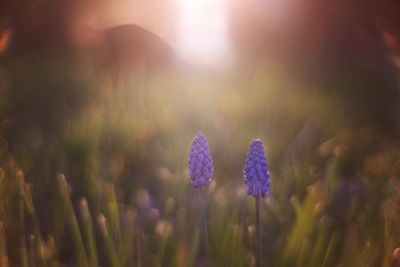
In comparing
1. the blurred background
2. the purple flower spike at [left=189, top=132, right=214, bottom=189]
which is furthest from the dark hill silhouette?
the purple flower spike at [left=189, top=132, right=214, bottom=189]

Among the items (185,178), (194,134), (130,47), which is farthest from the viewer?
(130,47)

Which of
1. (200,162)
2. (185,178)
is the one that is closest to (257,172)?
(200,162)

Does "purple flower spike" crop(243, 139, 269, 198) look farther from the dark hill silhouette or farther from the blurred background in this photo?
the dark hill silhouette

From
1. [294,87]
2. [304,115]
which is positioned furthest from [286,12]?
[304,115]

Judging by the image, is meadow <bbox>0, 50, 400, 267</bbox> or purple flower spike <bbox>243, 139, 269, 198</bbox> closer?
purple flower spike <bbox>243, 139, 269, 198</bbox>

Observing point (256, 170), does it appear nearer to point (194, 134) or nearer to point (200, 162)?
point (200, 162)

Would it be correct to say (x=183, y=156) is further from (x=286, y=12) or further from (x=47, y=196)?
(x=286, y=12)
